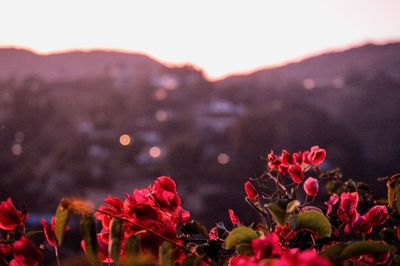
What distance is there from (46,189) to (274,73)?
33804 mm

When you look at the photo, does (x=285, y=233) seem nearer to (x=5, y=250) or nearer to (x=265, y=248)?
(x=265, y=248)

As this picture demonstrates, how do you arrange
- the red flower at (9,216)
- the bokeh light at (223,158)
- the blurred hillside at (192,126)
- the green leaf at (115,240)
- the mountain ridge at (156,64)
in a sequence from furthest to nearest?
the mountain ridge at (156,64), the bokeh light at (223,158), the blurred hillside at (192,126), the red flower at (9,216), the green leaf at (115,240)

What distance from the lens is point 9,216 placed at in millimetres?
923

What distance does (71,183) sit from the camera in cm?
2480

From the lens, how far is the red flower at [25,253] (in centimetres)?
85

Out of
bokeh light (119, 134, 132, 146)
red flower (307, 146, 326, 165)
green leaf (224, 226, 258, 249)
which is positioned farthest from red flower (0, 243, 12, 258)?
bokeh light (119, 134, 132, 146)

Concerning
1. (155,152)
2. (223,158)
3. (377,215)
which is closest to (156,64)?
(155,152)

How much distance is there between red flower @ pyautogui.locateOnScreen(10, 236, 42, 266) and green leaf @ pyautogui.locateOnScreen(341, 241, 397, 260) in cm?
52

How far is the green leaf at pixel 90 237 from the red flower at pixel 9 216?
280mm

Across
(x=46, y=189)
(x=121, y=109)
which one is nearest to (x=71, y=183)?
(x=46, y=189)

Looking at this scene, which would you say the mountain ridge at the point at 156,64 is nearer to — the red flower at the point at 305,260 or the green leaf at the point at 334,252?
the green leaf at the point at 334,252

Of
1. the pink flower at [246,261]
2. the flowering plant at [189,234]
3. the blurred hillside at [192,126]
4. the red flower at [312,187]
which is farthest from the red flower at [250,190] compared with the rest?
the blurred hillside at [192,126]

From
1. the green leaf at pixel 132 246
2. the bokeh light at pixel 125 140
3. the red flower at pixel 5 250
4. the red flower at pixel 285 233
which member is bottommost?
the bokeh light at pixel 125 140

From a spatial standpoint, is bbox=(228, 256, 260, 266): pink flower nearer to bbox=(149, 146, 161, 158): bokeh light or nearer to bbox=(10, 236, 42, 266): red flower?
bbox=(10, 236, 42, 266): red flower
